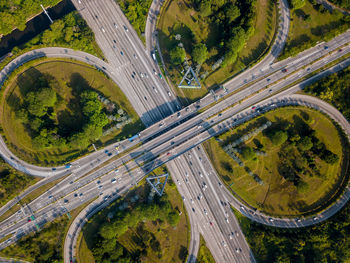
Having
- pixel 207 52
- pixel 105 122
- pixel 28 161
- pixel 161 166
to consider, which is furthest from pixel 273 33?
pixel 28 161

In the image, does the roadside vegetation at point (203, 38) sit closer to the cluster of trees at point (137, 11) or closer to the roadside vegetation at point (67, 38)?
the cluster of trees at point (137, 11)

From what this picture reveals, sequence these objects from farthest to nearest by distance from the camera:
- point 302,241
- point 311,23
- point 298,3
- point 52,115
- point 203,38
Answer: point 203,38, point 311,23, point 52,115, point 302,241, point 298,3

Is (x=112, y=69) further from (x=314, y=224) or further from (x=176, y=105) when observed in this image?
(x=314, y=224)

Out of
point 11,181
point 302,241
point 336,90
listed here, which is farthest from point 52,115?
point 336,90

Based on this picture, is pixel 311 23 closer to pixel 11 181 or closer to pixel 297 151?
pixel 297 151

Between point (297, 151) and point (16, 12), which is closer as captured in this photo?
point (16, 12)

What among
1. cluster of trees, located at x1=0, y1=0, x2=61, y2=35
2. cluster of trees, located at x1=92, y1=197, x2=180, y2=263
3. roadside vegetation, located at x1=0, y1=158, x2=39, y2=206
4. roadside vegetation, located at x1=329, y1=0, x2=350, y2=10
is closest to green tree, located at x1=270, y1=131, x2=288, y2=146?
cluster of trees, located at x1=92, y1=197, x2=180, y2=263

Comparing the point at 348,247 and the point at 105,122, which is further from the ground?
the point at 105,122
